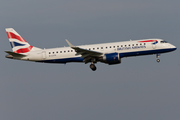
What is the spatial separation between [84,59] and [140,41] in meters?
10.2

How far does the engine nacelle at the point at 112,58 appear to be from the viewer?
4722cm

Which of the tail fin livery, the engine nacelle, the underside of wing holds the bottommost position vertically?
the engine nacelle

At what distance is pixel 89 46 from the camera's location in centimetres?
4975

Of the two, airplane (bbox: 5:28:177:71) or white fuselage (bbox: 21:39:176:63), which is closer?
airplane (bbox: 5:28:177:71)

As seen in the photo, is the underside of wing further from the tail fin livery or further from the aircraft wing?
the tail fin livery

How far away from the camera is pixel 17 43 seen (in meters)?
52.9

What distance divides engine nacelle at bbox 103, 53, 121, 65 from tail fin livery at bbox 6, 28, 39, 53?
14429 millimetres

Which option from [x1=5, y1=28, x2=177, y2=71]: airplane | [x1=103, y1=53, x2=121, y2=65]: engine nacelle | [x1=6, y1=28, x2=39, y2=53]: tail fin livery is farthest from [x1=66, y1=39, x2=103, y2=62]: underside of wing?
[x1=6, y1=28, x2=39, y2=53]: tail fin livery

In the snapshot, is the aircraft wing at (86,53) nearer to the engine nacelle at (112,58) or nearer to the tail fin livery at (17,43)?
the engine nacelle at (112,58)

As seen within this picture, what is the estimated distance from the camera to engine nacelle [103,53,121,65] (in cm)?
4722

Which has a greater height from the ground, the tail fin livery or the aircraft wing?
the tail fin livery

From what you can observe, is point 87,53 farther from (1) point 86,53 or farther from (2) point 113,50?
(2) point 113,50

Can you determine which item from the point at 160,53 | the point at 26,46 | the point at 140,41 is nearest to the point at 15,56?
the point at 26,46

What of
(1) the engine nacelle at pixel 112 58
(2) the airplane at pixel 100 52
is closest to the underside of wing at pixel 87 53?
(2) the airplane at pixel 100 52
